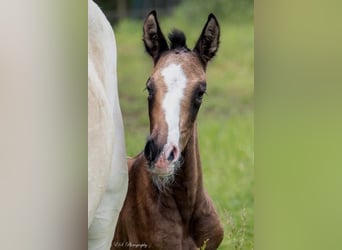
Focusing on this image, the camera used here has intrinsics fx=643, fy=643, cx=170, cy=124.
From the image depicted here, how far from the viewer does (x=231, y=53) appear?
7.71 feet

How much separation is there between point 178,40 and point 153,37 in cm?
9

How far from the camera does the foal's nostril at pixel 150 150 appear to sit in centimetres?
231

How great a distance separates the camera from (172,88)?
7.48 ft

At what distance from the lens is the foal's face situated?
89.8 inches

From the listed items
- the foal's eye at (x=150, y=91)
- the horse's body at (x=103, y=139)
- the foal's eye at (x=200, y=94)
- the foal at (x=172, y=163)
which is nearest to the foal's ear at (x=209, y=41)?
the foal at (x=172, y=163)

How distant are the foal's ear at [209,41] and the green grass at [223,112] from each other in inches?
0.9

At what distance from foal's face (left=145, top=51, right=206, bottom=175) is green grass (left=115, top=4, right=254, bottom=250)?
43mm

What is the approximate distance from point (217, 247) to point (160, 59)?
73 centimetres

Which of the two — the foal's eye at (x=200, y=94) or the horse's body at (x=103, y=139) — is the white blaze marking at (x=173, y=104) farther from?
the horse's body at (x=103, y=139)

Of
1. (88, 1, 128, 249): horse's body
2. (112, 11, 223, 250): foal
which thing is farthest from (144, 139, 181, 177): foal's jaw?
(88, 1, 128, 249): horse's body

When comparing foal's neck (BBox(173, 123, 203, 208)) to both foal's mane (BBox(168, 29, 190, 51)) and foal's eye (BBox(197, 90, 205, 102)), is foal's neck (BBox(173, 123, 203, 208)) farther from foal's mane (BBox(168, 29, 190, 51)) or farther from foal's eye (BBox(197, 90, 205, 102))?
foal's mane (BBox(168, 29, 190, 51))

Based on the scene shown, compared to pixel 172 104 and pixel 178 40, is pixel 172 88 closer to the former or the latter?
pixel 172 104
